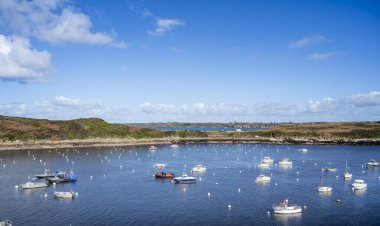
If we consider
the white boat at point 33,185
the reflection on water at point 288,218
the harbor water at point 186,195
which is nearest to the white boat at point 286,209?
the reflection on water at point 288,218

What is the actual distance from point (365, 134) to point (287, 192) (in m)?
Answer: 130

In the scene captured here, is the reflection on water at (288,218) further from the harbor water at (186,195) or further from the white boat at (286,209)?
the white boat at (286,209)

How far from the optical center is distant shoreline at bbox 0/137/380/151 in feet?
455

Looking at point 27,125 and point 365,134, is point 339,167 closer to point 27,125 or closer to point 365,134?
point 365,134

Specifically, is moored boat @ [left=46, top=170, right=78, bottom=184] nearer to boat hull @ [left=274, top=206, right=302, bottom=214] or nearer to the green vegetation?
boat hull @ [left=274, top=206, right=302, bottom=214]

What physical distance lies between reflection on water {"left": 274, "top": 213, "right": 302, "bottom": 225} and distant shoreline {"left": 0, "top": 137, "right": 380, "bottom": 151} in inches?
4373

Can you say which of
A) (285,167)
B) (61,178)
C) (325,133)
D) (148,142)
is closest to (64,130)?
(148,142)

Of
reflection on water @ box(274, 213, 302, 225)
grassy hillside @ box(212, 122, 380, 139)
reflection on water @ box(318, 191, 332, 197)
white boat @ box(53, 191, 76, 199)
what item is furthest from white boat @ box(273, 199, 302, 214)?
grassy hillside @ box(212, 122, 380, 139)

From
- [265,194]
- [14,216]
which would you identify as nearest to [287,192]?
[265,194]

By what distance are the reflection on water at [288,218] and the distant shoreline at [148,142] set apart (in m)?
111

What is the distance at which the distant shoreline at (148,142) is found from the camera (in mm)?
138600

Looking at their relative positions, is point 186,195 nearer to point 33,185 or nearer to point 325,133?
point 33,185

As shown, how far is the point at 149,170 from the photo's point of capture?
299 feet

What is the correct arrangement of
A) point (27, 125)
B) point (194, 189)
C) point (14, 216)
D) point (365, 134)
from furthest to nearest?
1. point (365, 134)
2. point (27, 125)
3. point (194, 189)
4. point (14, 216)
